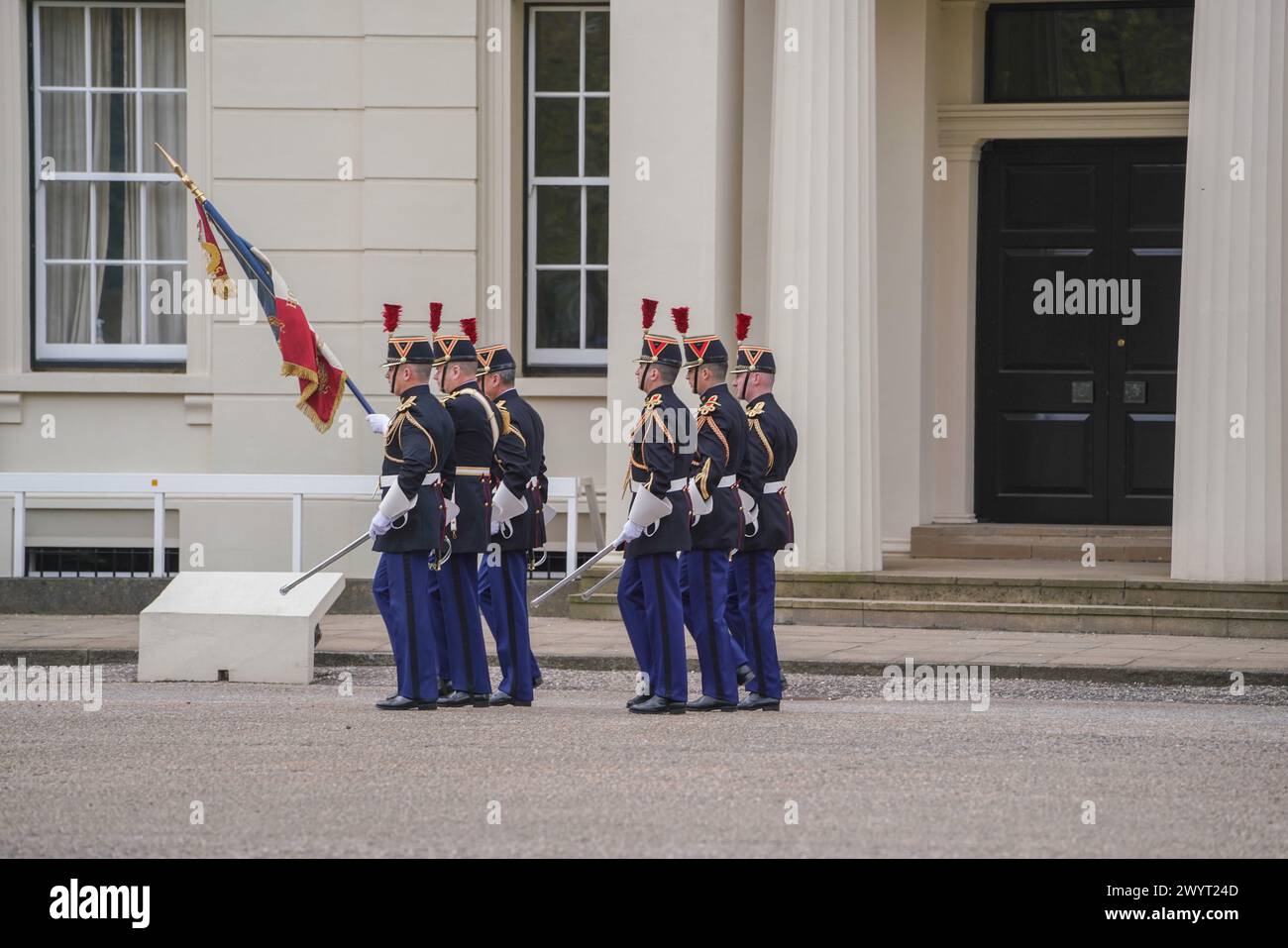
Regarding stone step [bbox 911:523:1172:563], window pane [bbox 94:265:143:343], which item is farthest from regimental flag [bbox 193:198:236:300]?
stone step [bbox 911:523:1172:563]

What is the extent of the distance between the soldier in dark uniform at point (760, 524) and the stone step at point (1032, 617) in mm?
2335

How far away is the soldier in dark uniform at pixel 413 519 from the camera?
34.7ft

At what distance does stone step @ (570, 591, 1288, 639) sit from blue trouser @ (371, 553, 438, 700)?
132 inches

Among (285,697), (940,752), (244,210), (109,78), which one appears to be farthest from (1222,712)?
(109,78)

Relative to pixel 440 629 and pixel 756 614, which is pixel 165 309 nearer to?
pixel 440 629

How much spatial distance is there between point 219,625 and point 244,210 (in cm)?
536

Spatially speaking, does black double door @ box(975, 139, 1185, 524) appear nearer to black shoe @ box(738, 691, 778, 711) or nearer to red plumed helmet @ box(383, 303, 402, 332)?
black shoe @ box(738, 691, 778, 711)

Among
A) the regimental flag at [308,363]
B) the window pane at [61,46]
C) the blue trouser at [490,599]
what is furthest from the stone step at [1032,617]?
the window pane at [61,46]

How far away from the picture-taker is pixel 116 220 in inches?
670

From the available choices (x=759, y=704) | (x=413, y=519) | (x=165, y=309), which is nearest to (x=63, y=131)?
(x=165, y=309)

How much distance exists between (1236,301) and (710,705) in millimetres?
5034

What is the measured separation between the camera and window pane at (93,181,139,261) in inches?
669

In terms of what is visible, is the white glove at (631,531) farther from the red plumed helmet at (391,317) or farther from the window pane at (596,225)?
the window pane at (596,225)

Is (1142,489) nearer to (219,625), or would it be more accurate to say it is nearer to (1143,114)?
(1143,114)
